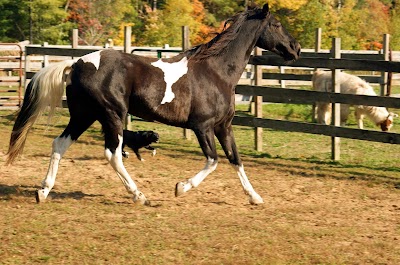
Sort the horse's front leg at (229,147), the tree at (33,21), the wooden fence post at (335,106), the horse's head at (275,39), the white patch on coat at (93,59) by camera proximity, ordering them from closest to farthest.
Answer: the white patch on coat at (93,59)
the horse's front leg at (229,147)
the horse's head at (275,39)
the wooden fence post at (335,106)
the tree at (33,21)

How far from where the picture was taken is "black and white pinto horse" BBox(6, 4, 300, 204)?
8.00m

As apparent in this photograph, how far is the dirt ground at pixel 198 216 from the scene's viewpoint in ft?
20.5

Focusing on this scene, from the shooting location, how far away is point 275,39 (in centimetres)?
909

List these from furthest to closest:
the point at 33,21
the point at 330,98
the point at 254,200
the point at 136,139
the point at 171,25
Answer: the point at 33,21, the point at 171,25, the point at 330,98, the point at 136,139, the point at 254,200

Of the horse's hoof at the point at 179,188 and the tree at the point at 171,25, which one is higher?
the tree at the point at 171,25

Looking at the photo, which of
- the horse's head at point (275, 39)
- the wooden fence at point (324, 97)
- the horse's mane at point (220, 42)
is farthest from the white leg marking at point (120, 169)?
the wooden fence at point (324, 97)

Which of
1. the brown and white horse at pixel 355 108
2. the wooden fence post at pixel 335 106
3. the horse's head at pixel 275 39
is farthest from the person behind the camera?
the brown and white horse at pixel 355 108

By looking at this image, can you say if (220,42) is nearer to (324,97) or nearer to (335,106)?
(324,97)

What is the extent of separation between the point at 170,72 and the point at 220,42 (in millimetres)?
783

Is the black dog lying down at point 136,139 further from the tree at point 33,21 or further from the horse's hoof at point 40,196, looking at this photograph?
the tree at point 33,21

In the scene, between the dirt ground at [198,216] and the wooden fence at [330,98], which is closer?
the dirt ground at [198,216]

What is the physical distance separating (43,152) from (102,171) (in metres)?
1.99

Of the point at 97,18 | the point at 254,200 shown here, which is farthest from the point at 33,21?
the point at 254,200

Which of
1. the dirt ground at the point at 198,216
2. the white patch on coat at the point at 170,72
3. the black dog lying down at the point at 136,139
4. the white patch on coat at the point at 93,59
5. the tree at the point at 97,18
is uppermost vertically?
the tree at the point at 97,18
